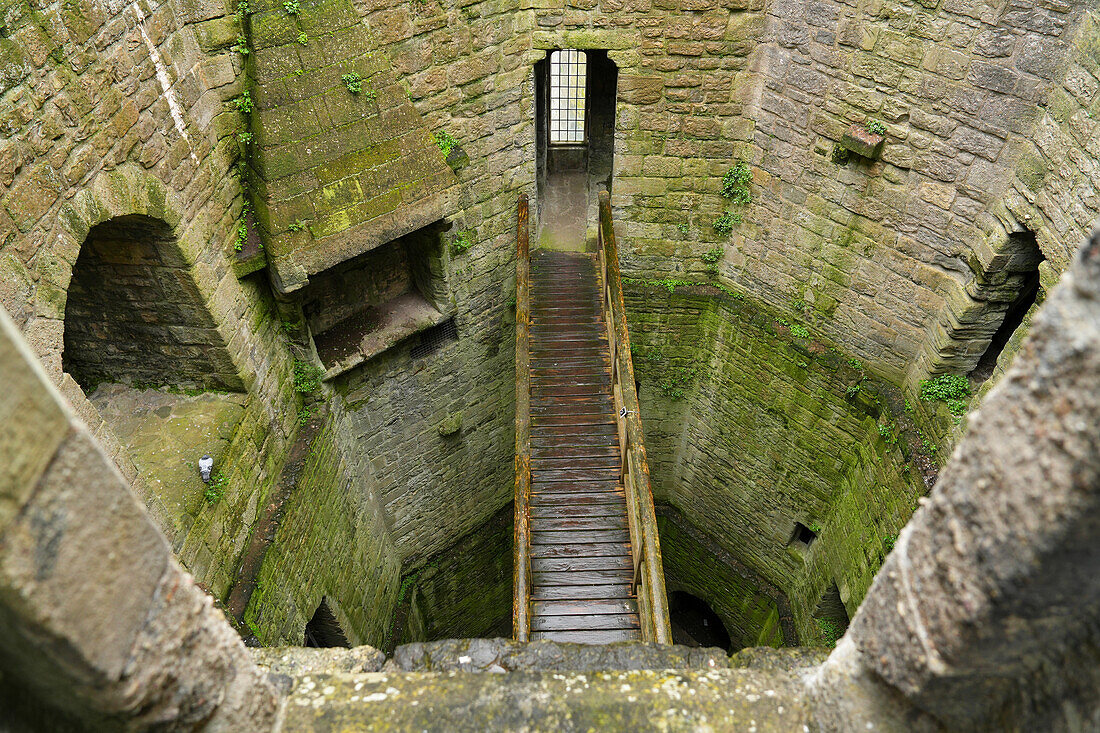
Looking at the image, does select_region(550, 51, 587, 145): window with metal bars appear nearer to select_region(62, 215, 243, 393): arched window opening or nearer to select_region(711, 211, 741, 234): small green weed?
select_region(711, 211, 741, 234): small green weed

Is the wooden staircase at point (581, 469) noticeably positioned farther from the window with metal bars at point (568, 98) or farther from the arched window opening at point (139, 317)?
the window with metal bars at point (568, 98)

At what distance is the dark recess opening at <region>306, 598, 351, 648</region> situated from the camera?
6398 mm

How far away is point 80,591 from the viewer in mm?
1538

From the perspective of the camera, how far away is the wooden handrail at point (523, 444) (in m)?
4.49

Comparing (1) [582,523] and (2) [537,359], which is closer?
(1) [582,523]

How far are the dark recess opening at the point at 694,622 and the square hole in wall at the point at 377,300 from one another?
6.35 m

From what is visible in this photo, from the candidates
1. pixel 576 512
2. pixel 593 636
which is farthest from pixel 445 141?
pixel 593 636

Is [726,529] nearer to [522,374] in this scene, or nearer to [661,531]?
[661,531]

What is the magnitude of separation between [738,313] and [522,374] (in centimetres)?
291

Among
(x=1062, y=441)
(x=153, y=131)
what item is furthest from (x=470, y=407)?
(x=1062, y=441)

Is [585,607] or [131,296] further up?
[131,296]

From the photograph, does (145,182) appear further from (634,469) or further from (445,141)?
(634,469)

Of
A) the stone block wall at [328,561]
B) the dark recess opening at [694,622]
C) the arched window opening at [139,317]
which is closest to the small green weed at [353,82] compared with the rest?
the arched window opening at [139,317]

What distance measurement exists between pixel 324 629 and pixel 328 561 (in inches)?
31.5
